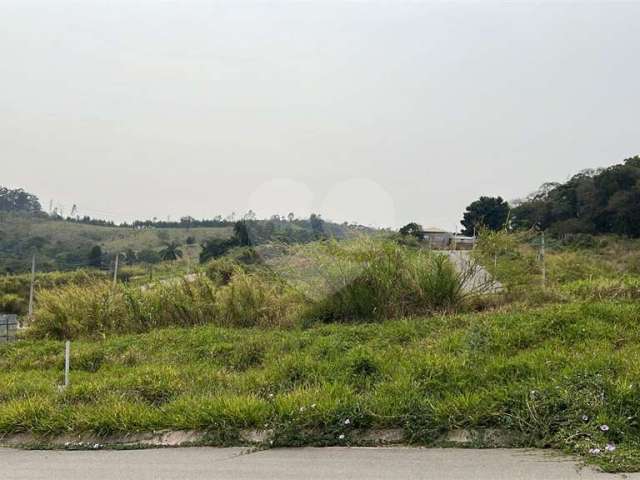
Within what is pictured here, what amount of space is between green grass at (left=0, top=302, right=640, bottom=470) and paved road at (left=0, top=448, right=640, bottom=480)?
194 millimetres

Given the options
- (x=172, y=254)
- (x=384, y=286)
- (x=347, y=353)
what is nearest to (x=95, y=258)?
(x=172, y=254)

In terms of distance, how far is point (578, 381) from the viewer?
4.21 m

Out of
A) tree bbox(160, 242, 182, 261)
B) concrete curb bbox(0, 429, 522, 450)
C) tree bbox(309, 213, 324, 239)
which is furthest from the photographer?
tree bbox(160, 242, 182, 261)

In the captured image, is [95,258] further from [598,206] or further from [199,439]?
[598,206]

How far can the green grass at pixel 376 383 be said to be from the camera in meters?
3.97

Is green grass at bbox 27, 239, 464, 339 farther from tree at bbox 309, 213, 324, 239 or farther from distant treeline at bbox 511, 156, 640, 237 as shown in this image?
distant treeline at bbox 511, 156, 640, 237

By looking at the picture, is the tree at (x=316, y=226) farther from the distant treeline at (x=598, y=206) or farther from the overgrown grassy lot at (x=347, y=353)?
the distant treeline at (x=598, y=206)

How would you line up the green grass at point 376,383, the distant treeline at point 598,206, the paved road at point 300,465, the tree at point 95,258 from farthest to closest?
the distant treeline at point 598,206 < the tree at point 95,258 < the green grass at point 376,383 < the paved road at point 300,465

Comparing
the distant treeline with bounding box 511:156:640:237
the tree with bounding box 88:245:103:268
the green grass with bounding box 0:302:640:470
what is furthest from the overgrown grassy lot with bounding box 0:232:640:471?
the distant treeline with bounding box 511:156:640:237

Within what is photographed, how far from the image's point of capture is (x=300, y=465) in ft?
12.0

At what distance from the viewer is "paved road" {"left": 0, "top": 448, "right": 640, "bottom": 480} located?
3.39 m

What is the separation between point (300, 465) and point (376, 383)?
4.45 feet

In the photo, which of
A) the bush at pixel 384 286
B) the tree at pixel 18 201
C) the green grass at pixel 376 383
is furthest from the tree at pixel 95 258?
the bush at pixel 384 286

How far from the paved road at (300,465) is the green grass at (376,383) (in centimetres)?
19
